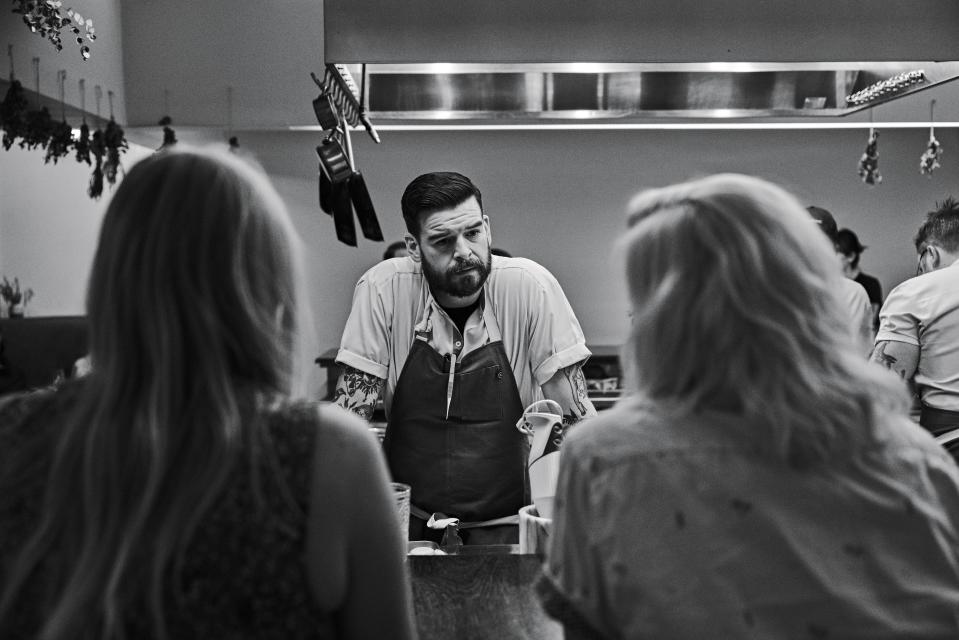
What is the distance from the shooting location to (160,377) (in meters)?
0.84

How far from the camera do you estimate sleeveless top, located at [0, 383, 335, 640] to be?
2.68 ft

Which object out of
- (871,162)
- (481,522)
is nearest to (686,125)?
(871,162)

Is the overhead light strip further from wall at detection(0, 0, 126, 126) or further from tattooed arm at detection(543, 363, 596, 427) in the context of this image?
tattooed arm at detection(543, 363, 596, 427)

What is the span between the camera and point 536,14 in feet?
7.02

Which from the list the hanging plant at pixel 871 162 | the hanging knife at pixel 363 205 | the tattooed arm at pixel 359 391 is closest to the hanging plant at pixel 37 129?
the hanging knife at pixel 363 205

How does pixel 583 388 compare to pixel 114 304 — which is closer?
pixel 114 304

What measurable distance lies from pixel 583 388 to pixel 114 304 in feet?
5.17

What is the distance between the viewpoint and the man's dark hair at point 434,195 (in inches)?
88.7

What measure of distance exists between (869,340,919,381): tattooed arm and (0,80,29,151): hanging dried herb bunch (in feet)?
9.94

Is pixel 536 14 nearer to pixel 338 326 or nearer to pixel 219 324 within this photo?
pixel 219 324

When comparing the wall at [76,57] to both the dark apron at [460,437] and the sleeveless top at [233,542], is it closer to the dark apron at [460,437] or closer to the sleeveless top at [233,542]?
the dark apron at [460,437]

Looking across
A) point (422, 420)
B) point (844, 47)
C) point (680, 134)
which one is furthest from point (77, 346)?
point (680, 134)

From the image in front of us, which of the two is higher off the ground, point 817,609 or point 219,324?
point 219,324

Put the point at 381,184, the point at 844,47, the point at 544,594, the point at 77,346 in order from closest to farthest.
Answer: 1. the point at 544,594
2. the point at 844,47
3. the point at 77,346
4. the point at 381,184
